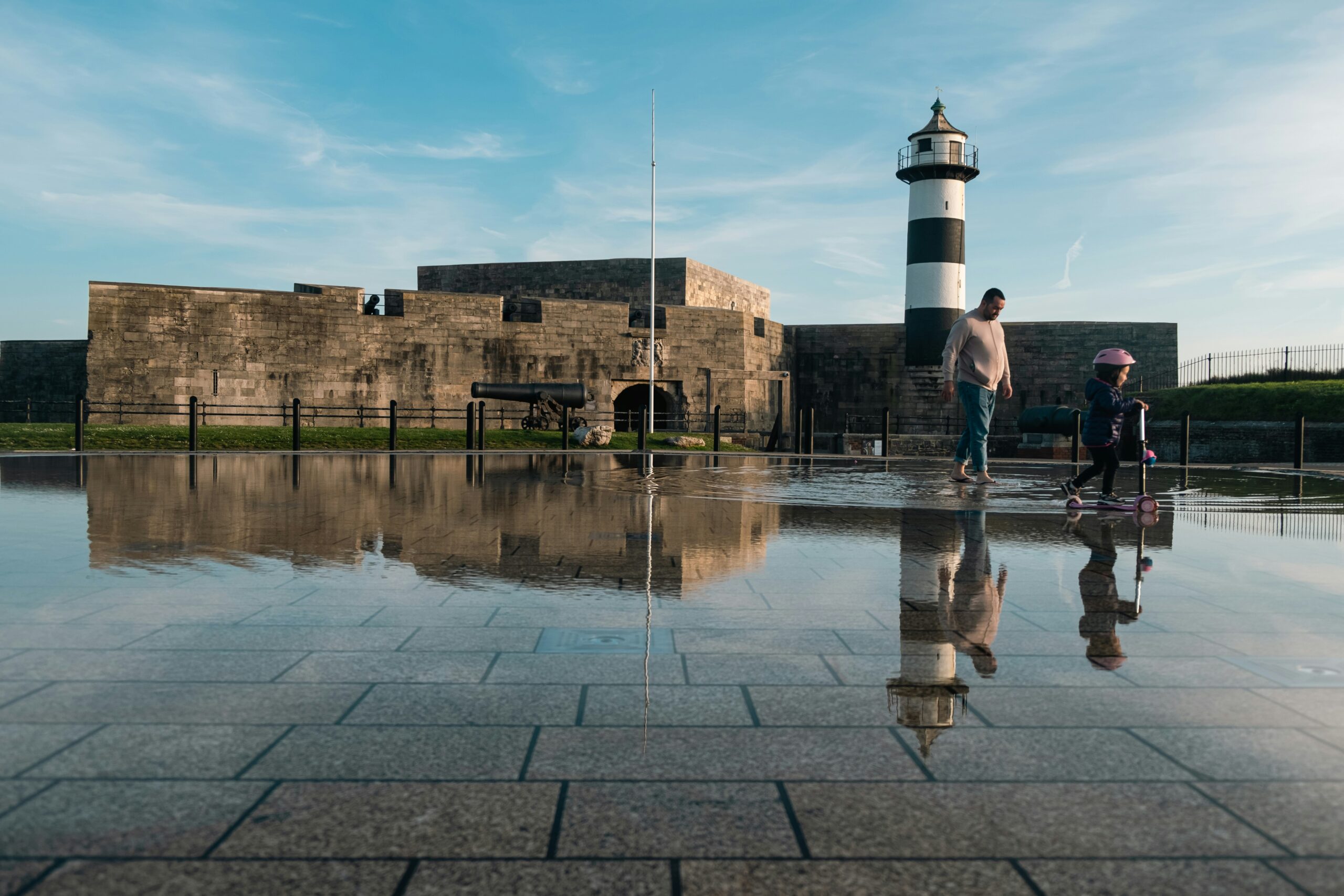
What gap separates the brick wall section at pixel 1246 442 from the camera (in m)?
20.3

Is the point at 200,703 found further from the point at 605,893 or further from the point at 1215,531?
the point at 1215,531

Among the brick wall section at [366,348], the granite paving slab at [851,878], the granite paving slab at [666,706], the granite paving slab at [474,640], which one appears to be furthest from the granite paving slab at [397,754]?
the brick wall section at [366,348]

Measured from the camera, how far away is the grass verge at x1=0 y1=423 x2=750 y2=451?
1950 centimetres

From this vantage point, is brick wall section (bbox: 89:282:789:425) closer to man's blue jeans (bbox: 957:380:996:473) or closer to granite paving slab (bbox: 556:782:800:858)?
man's blue jeans (bbox: 957:380:996:473)

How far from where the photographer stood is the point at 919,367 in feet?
106

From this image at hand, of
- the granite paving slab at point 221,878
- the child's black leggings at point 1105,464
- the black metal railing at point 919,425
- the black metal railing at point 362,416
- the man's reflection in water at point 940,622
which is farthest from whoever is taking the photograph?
the black metal railing at point 919,425

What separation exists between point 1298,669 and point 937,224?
95.1 ft

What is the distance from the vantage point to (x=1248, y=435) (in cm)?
2142

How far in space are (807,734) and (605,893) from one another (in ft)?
2.88

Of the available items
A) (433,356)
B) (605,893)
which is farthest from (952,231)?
(605,893)

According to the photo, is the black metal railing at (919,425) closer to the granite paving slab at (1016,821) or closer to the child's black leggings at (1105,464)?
the child's black leggings at (1105,464)

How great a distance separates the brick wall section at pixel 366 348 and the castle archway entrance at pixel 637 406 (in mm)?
901

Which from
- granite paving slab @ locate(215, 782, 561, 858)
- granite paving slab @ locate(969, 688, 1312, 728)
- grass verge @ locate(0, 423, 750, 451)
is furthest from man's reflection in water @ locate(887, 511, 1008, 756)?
grass verge @ locate(0, 423, 750, 451)

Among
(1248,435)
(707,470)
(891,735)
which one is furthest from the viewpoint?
(1248,435)
